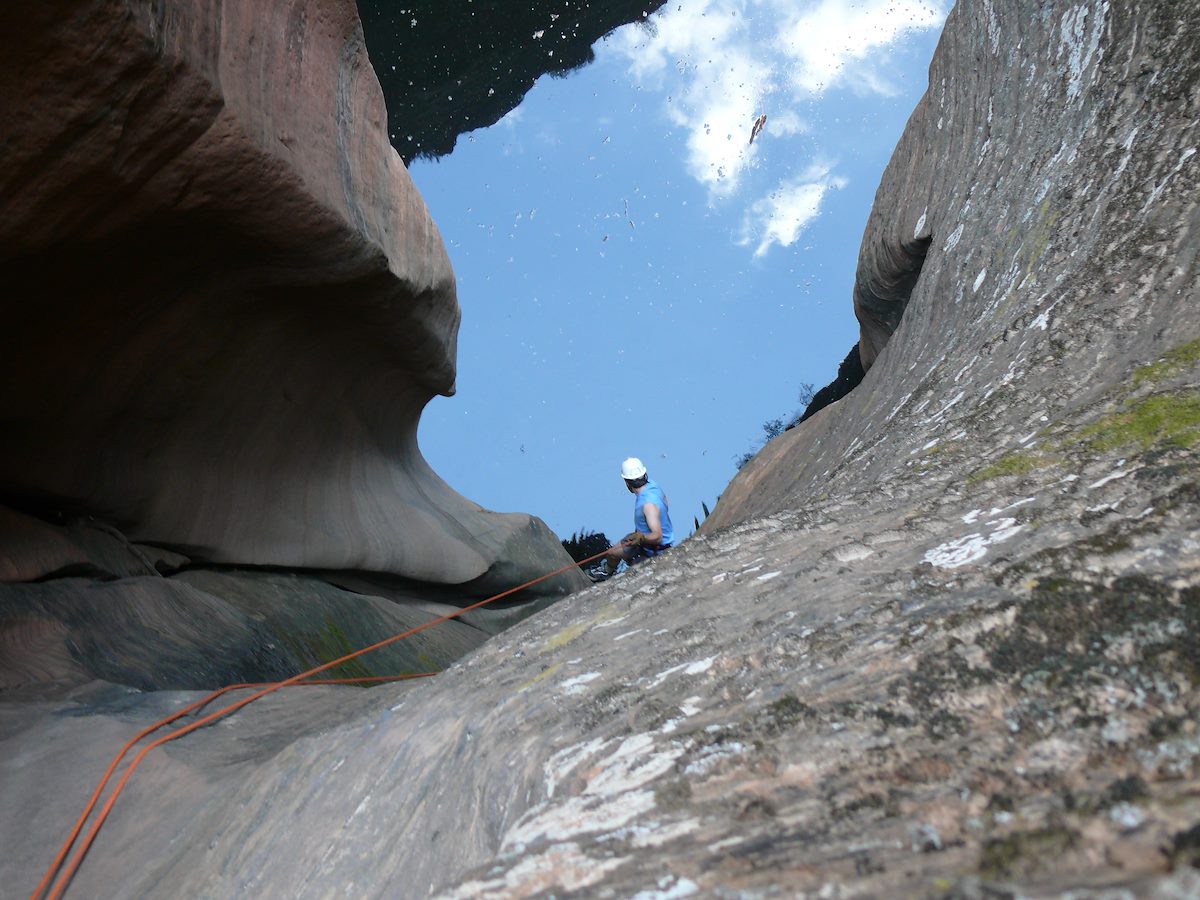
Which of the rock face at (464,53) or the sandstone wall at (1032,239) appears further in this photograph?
the rock face at (464,53)

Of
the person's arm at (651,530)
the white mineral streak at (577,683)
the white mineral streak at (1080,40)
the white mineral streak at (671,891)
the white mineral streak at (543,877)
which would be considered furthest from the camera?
the person's arm at (651,530)

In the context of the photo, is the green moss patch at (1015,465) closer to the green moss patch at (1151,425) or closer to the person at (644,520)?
the green moss patch at (1151,425)

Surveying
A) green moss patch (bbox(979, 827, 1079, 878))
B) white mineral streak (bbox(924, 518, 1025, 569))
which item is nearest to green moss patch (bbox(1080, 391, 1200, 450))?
white mineral streak (bbox(924, 518, 1025, 569))

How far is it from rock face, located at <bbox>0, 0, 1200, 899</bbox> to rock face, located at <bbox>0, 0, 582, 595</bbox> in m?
1.56

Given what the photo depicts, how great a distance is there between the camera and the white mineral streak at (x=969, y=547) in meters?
1.98

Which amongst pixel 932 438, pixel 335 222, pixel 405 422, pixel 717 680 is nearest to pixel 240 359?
pixel 335 222

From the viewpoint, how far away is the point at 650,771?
1580 mm

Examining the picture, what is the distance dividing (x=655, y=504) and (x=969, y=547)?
618cm

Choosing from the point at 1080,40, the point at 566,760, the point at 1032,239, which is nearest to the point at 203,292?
the point at 566,760

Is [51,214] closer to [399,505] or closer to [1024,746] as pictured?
[1024,746]

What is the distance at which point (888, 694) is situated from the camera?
157 centimetres

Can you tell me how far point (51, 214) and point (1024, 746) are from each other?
10.8ft

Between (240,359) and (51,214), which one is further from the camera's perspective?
(240,359)

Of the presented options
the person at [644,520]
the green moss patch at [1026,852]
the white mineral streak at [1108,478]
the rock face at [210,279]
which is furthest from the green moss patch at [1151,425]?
the person at [644,520]
